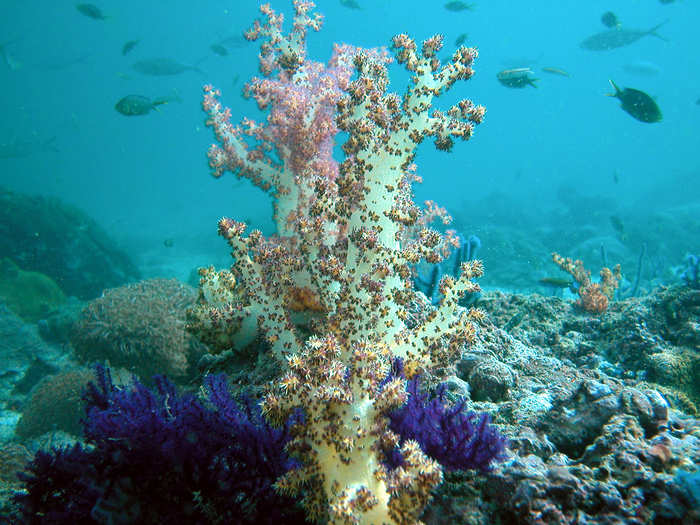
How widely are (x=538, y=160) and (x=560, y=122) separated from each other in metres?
38.5

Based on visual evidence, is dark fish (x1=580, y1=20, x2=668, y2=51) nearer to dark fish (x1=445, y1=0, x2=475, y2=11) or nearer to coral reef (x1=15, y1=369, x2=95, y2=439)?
dark fish (x1=445, y1=0, x2=475, y2=11)

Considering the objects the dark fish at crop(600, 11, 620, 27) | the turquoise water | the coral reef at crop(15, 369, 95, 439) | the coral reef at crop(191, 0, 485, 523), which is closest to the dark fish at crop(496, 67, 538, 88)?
the coral reef at crop(191, 0, 485, 523)

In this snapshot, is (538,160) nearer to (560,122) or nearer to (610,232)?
(560,122)

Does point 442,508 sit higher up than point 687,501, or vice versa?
point 687,501

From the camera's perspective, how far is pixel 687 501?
1346 mm

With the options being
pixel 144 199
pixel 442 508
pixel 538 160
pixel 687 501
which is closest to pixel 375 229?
pixel 442 508

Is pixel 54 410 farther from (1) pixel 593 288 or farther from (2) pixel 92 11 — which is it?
(2) pixel 92 11

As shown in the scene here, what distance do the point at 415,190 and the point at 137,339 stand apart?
30.6ft

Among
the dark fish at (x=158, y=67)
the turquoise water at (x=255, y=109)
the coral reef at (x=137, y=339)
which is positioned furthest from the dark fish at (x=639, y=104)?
the turquoise water at (x=255, y=109)

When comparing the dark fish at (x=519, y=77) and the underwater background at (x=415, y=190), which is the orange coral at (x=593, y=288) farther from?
the dark fish at (x=519, y=77)

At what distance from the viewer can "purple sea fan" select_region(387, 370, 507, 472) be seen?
171 cm

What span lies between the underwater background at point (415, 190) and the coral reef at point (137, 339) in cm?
3

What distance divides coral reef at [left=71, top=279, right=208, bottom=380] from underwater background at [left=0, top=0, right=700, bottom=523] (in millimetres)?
33

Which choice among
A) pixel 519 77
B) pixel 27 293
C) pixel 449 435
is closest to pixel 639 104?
pixel 519 77
